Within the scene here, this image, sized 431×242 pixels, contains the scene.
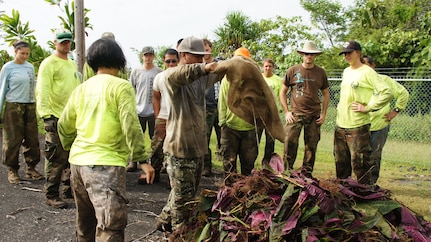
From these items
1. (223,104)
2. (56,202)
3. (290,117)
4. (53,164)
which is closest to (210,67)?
(223,104)

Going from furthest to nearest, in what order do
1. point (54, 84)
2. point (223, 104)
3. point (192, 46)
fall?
1. point (223, 104)
2. point (54, 84)
3. point (192, 46)

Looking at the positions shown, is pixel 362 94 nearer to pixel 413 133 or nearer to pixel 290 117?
pixel 290 117

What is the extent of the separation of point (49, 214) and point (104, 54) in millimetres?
2823

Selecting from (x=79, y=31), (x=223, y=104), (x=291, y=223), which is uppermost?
(x=79, y=31)

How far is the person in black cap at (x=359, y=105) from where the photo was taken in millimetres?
5766

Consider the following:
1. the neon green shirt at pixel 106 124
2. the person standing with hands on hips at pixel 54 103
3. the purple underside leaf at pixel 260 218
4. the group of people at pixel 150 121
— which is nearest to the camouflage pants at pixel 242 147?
the group of people at pixel 150 121

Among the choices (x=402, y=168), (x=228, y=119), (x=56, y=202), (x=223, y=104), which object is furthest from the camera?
(x=402, y=168)

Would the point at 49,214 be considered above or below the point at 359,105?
below

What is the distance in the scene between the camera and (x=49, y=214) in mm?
5309

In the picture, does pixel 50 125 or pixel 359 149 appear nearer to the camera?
pixel 50 125

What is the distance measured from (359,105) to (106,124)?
372 cm

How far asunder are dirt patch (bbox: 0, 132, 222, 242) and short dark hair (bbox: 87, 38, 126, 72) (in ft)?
6.66

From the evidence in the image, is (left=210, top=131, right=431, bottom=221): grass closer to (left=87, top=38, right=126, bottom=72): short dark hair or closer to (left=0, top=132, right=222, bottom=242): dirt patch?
(left=0, top=132, right=222, bottom=242): dirt patch

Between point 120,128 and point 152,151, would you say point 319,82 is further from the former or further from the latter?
point 120,128
